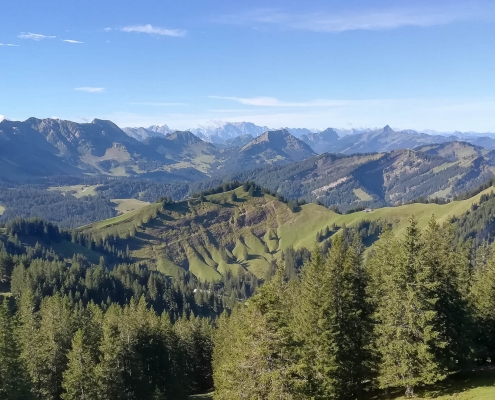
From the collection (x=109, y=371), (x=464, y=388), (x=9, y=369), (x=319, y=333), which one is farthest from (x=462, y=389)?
(x=9, y=369)

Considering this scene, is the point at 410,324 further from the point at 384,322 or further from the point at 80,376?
the point at 80,376

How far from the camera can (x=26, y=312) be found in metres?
68.7

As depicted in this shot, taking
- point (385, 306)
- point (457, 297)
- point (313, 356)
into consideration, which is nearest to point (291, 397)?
point (313, 356)

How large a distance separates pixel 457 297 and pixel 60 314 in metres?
57.7

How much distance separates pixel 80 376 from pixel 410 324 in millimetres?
41337

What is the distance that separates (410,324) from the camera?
128 ft

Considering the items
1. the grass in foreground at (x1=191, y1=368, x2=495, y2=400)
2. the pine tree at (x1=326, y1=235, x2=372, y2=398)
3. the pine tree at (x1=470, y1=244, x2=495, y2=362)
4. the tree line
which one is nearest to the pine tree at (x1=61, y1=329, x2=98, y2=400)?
the tree line

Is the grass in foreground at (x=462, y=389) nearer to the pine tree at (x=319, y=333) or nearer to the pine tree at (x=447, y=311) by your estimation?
the pine tree at (x=447, y=311)

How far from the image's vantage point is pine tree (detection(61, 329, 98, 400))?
5250 centimetres

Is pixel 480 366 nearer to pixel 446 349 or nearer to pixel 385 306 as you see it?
pixel 446 349

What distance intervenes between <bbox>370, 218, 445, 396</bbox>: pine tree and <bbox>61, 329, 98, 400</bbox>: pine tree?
3660 centimetres

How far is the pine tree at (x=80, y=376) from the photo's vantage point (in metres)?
52.5

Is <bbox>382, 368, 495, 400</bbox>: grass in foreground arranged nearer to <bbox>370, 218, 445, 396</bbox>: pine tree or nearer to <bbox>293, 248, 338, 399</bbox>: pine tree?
<bbox>370, 218, 445, 396</bbox>: pine tree

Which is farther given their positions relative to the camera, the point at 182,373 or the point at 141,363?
the point at 182,373
